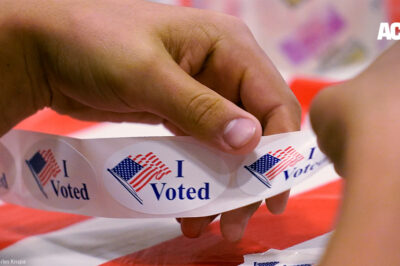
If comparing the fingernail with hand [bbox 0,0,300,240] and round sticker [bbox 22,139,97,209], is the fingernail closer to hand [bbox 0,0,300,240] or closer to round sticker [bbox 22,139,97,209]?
hand [bbox 0,0,300,240]

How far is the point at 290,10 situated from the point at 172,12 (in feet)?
3.09

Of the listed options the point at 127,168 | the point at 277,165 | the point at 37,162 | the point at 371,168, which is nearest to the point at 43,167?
the point at 37,162

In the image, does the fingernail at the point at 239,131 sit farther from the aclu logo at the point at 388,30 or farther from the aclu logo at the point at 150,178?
the aclu logo at the point at 388,30

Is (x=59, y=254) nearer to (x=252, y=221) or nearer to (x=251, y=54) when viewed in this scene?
(x=252, y=221)

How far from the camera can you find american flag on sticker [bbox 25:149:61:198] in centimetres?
Answer: 81

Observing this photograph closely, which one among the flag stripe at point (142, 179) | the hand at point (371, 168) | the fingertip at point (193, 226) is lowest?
the fingertip at point (193, 226)

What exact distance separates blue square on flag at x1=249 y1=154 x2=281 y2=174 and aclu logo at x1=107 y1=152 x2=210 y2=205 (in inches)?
2.9

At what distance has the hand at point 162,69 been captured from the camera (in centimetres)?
70

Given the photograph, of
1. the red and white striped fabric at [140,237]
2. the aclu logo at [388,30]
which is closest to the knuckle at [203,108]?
the red and white striped fabric at [140,237]

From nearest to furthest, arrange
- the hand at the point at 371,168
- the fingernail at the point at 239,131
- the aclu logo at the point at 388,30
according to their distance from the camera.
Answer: the hand at the point at 371,168 → the fingernail at the point at 239,131 → the aclu logo at the point at 388,30

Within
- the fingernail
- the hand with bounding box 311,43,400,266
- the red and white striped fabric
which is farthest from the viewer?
the red and white striped fabric

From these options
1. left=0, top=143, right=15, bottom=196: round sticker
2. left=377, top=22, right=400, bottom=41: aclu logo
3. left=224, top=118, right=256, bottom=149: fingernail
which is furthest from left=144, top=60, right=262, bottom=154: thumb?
left=377, top=22, right=400, bottom=41: aclu logo

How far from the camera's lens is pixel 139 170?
746 mm

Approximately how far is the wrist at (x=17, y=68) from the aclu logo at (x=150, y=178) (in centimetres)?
23
